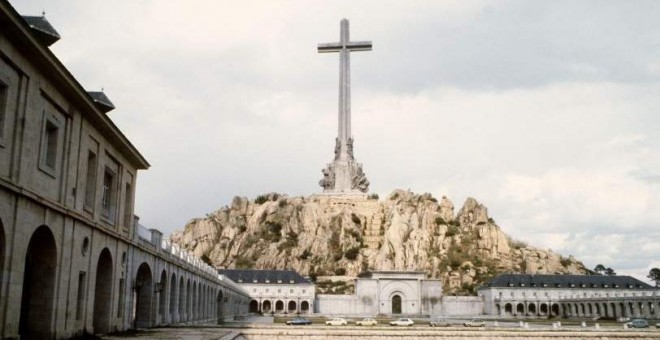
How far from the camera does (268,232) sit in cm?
13512

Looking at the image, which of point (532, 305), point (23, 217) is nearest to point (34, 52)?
point (23, 217)

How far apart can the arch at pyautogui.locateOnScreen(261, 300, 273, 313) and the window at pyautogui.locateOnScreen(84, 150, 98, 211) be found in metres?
82.4

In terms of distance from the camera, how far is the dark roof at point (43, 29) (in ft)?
72.4

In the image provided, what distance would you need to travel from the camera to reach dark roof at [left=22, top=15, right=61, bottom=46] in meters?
22.1

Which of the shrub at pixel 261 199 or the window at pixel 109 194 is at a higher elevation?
the shrub at pixel 261 199

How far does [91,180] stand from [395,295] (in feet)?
265

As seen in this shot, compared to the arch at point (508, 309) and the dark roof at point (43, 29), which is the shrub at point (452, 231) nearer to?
the arch at point (508, 309)

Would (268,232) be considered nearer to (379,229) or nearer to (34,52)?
(379,229)

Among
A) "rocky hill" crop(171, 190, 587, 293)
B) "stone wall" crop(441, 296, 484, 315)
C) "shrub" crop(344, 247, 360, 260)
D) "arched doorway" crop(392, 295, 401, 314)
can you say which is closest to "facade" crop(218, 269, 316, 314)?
"arched doorway" crop(392, 295, 401, 314)

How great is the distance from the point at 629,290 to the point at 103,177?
341ft

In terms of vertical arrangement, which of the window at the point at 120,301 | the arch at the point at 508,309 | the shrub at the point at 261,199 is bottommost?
the arch at the point at 508,309

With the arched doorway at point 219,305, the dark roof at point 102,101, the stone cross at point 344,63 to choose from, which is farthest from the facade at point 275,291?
the dark roof at point 102,101

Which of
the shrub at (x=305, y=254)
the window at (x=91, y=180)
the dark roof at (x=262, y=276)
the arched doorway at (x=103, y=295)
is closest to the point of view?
the window at (x=91, y=180)

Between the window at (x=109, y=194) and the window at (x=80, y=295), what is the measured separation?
4.01m
